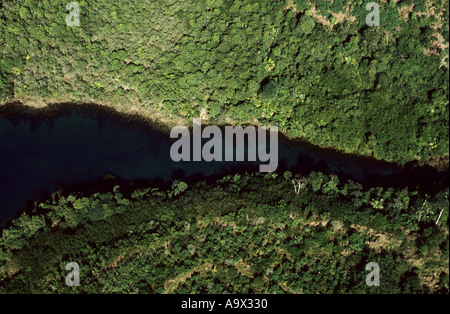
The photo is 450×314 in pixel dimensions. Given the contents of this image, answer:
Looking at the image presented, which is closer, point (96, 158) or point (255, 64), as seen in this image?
point (255, 64)

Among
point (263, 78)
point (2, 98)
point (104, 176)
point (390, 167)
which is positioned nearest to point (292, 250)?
point (390, 167)

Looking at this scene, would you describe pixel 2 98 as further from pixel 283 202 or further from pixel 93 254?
pixel 283 202
